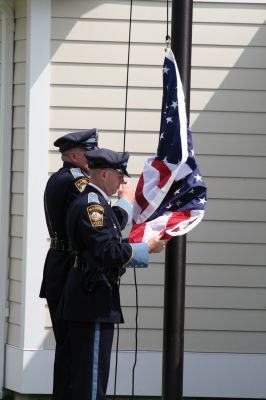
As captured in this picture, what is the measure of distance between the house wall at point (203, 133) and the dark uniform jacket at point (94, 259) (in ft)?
5.91

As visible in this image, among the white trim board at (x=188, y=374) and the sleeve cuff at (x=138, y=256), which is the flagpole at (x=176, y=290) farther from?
the white trim board at (x=188, y=374)

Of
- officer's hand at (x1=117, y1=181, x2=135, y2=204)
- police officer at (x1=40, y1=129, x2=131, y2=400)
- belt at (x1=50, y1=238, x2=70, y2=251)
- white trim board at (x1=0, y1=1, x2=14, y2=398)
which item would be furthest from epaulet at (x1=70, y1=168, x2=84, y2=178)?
white trim board at (x1=0, y1=1, x2=14, y2=398)

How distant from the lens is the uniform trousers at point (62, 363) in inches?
213

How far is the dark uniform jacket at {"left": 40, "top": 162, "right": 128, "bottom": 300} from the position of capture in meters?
5.55

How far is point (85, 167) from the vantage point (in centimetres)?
572

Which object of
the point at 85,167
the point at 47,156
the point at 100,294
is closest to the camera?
the point at 100,294

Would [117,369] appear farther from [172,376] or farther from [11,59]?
[11,59]

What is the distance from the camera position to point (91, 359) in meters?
4.95

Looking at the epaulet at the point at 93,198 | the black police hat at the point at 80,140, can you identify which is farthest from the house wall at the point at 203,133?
the epaulet at the point at 93,198

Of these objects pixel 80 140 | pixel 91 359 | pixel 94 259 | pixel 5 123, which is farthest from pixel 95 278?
pixel 5 123

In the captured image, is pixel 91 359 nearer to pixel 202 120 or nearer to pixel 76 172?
pixel 76 172

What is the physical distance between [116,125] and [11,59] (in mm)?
963

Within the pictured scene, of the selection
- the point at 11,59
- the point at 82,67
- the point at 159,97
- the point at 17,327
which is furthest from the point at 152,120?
the point at 17,327

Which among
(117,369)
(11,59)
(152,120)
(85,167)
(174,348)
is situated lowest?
(117,369)
